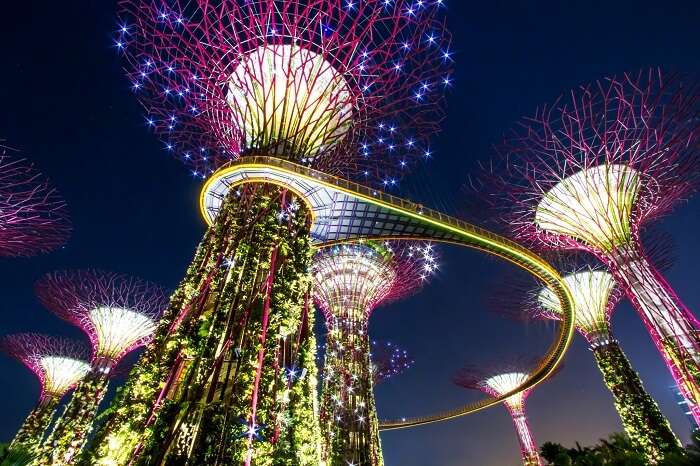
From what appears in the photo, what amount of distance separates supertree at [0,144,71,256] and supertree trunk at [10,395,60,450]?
51.4 feet

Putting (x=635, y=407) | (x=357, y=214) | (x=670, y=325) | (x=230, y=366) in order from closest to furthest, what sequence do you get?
1. (x=230, y=366)
2. (x=670, y=325)
3. (x=357, y=214)
4. (x=635, y=407)

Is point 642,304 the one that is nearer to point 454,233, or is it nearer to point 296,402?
point 454,233

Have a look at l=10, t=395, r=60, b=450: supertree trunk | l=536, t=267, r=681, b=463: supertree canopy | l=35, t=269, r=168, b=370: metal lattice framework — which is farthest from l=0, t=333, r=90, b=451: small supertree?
l=536, t=267, r=681, b=463: supertree canopy

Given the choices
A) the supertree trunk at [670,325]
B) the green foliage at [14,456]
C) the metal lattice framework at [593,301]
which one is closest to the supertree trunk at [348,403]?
the supertree trunk at [670,325]

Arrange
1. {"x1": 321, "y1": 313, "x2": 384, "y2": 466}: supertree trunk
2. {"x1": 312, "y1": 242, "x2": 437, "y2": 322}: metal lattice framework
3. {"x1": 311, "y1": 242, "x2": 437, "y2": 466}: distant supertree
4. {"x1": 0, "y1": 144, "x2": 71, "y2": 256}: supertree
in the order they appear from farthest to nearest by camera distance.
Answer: {"x1": 312, "y1": 242, "x2": 437, "y2": 322}: metal lattice framework, {"x1": 311, "y1": 242, "x2": 437, "y2": 466}: distant supertree, {"x1": 321, "y1": 313, "x2": 384, "y2": 466}: supertree trunk, {"x1": 0, "y1": 144, "x2": 71, "y2": 256}: supertree

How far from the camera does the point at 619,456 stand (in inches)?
360

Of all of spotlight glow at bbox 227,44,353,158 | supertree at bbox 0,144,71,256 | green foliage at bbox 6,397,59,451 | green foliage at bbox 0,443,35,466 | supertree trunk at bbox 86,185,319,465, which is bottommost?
green foliage at bbox 0,443,35,466

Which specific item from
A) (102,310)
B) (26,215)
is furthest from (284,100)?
(102,310)

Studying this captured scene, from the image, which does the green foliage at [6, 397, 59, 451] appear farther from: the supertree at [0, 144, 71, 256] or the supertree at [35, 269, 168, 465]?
the supertree at [0, 144, 71, 256]

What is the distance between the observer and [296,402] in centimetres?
795

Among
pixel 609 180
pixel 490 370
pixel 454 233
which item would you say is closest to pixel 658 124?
pixel 609 180

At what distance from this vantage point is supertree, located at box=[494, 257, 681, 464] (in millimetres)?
16656

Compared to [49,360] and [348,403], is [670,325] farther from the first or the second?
[49,360]

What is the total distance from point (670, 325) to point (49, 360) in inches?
1435
